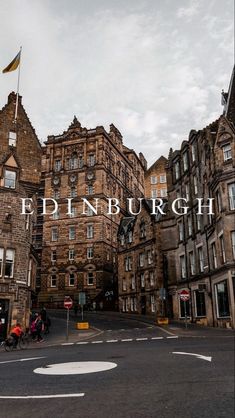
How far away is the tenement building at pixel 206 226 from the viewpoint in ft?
102

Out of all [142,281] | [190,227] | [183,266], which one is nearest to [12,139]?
[190,227]

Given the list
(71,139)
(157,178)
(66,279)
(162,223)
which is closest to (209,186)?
(162,223)

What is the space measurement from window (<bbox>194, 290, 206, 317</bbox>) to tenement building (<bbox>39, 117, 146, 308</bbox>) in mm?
24321

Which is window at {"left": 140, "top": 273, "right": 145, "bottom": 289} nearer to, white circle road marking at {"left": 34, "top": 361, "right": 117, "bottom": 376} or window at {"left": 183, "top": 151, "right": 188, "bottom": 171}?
window at {"left": 183, "top": 151, "right": 188, "bottom": 171}

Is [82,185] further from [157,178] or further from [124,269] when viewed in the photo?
[157,178]

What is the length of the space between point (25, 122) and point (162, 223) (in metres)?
20.4

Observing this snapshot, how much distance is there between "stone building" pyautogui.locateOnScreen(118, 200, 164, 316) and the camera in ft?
156

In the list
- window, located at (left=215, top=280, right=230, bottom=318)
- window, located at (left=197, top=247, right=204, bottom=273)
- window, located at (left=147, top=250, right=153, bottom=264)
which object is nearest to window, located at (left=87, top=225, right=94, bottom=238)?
window, located at (left=147, top=250, right=153, bottom=264)

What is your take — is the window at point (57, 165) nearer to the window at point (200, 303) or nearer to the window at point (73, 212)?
the window at point (73, 212)

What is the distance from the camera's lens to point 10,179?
3147 centimetres

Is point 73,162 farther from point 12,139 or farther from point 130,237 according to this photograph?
point 12,139

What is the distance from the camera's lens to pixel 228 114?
36344mm

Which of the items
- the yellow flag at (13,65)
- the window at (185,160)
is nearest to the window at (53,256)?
the window at (185,160)

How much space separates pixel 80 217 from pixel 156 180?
34.0m
